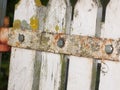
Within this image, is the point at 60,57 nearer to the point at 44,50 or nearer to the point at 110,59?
the point at 44,50

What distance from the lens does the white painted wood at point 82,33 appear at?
218 centimetres

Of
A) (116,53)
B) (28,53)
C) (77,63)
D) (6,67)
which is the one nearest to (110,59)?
(116,53)

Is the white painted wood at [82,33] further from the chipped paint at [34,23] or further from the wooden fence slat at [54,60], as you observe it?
the chipped paint at [34,23]

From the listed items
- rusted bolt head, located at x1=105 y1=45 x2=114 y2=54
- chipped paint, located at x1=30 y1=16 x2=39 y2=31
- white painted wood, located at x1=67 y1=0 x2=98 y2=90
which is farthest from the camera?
chipped paint, located at x1=30 y1=16 x2=39 y2=31

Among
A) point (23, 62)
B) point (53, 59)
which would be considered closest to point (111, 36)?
point (53, 59)

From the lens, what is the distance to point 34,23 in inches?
97.5

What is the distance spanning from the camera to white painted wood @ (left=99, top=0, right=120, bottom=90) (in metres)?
2.07

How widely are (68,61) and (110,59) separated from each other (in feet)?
1.13

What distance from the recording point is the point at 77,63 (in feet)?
7.30

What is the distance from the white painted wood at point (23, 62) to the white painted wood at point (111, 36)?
1.75ft

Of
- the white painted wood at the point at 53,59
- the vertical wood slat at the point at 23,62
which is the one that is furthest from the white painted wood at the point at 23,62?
the white painted wood at the point at 53,59

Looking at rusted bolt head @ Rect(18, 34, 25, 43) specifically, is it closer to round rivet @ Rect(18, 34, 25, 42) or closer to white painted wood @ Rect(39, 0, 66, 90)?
round rivet @ Rect(18, 34, 25, 42)

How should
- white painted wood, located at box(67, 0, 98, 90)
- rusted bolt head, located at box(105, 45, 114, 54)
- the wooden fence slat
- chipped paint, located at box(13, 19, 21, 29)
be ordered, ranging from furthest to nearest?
chipped paint, located at box(13, 19, 21, 29), the wooden fence slat, white painted wood, located at box(67, 0, 98, 90), rusted bolt head, located at box(105, 45, 114, 54)

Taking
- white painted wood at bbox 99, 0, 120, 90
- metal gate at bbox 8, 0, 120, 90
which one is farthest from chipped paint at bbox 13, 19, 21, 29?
white painted wood at bbox 99, 0, 120, 90
